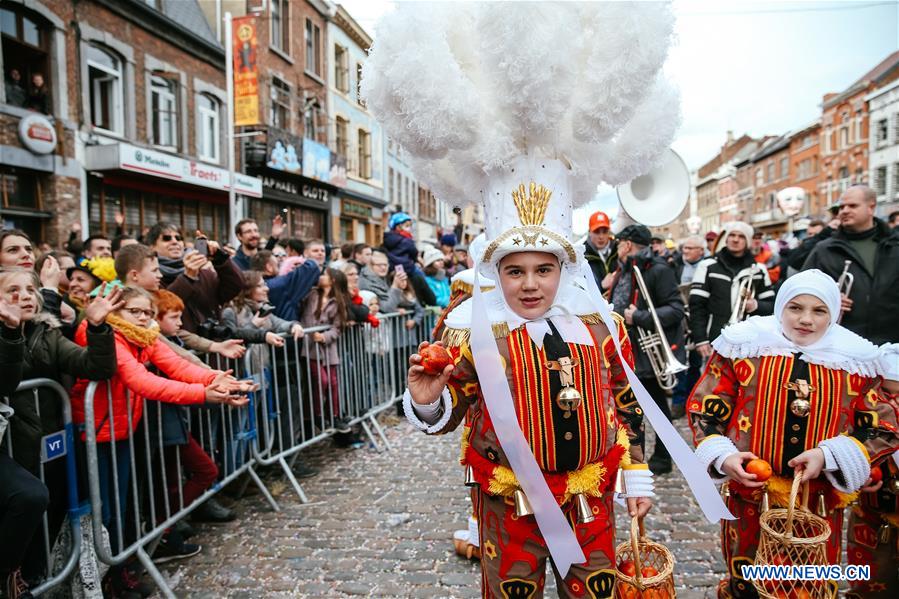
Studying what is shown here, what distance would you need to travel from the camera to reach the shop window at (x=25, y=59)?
35.6ft

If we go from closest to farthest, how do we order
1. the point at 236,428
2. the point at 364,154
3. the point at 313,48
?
the point at 236,428
the point at 313,48
the point at 364,154

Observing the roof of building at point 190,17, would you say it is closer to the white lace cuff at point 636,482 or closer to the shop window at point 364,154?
the shop window at point 364,154

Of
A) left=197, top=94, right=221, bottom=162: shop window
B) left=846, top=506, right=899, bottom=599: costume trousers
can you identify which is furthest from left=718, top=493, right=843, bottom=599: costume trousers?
left=197, top=94, right=221, bottom=162: shop window

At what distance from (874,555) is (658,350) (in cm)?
234

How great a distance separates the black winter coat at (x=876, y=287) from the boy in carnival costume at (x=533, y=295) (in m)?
2.49

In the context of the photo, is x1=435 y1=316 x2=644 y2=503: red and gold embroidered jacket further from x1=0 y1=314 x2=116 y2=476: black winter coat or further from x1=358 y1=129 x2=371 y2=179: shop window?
x1=358 y1=129 x2=371 y2=179: shop window

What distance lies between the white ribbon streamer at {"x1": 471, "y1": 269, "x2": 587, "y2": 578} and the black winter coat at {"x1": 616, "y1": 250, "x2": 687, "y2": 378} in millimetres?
2982

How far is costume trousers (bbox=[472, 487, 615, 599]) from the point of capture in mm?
2084

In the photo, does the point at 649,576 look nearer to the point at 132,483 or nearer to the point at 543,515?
the point at 543,515

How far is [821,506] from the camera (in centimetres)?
243

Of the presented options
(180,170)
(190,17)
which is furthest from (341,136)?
(180,170)

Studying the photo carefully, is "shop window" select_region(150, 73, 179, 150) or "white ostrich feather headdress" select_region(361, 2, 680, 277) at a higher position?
"shop window" select_region(150, 73, 179, 150)

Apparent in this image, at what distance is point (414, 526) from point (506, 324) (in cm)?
242

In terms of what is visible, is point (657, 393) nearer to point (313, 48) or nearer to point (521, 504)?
point (521, 504)
